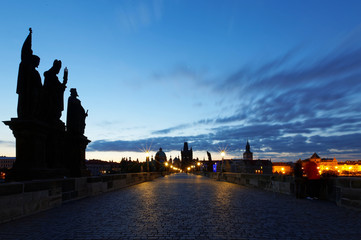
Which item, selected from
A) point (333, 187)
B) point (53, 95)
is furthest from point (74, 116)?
point (333, 187)

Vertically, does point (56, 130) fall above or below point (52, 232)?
above

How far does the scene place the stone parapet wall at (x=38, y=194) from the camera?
7663 millimetres

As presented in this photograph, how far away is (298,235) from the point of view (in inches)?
239

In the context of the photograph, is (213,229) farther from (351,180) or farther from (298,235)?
(351,180)

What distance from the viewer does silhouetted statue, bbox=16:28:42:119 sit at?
1116cm

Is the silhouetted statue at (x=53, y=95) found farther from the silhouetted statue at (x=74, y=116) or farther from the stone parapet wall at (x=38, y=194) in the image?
the stone parapet wall at (x=38, y=194)

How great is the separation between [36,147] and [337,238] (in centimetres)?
1014

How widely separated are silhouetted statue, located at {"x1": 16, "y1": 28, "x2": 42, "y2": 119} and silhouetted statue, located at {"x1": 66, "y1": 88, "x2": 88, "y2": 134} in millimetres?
4316

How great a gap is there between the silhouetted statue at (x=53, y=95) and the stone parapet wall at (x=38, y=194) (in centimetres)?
310

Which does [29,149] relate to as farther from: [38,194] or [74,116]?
[74,116]

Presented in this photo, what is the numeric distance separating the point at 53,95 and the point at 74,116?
112 inches

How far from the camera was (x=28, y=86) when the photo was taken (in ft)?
37.2

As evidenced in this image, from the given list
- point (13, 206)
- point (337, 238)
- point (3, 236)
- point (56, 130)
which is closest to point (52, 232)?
point (3, 236)

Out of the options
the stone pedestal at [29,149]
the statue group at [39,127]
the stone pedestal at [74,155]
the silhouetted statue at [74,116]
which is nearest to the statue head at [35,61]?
the statue group at [39,127]
